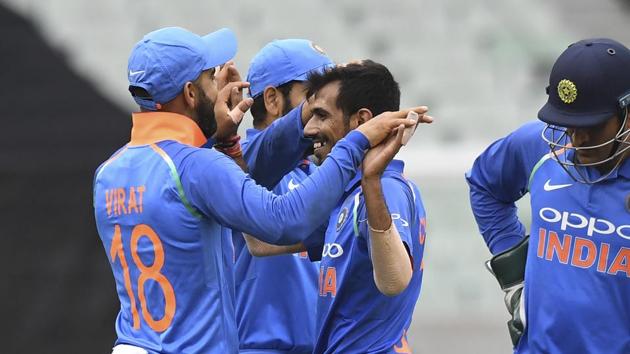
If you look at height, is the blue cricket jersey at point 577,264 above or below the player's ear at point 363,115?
below

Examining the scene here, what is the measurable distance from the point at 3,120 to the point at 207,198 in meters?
5.02

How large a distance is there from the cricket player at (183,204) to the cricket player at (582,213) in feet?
1.52

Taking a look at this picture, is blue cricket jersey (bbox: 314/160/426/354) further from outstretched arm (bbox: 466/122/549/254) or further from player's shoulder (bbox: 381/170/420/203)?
outstretched arm (bbox: 466/122/549/254)

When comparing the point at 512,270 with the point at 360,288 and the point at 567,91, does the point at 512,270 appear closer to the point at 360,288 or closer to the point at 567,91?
the point at 360,288

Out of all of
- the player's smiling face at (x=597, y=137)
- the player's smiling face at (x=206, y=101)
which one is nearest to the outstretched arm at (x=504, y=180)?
the player's smiling face at (x=597, y=137)

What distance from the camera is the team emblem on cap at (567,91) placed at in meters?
3.20

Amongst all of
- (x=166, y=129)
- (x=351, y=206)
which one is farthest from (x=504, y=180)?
(x=166, y=129)

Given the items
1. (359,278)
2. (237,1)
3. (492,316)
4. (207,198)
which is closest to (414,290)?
(359,278)

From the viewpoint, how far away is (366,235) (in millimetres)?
3387

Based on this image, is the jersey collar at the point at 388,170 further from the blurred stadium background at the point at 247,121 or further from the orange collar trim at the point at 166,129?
the blurred stadium background at the point at 247,121

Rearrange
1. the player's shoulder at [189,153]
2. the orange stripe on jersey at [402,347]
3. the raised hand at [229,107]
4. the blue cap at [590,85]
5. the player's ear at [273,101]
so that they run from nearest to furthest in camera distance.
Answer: the blue cap at [590,85] → the player's shoulder at [189,153] → the orange stripe on jersey at [402,347] → the raised hand at [229,107] → the player's ear at [273,101]

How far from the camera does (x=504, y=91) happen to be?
312 inches

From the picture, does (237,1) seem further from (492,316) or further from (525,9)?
(492,316)

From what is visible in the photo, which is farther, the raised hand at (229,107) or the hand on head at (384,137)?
the raised hand at (229,107)
